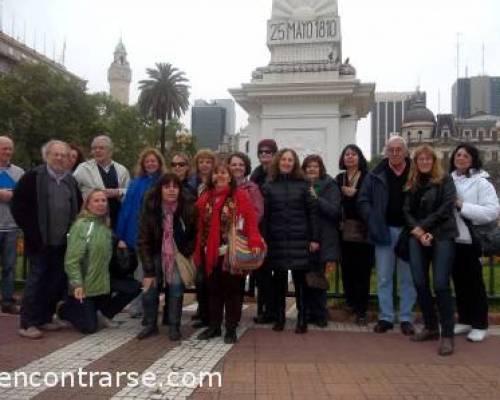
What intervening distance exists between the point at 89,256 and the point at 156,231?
0.78m

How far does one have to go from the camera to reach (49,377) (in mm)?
4145

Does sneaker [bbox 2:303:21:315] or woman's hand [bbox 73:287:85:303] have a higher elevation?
woman's hand [bbox 73:287:85:303]

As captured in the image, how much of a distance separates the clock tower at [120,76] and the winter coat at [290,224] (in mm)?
125554

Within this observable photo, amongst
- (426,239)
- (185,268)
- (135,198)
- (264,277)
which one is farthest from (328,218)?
(135,198)

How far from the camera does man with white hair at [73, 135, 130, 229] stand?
6.49m

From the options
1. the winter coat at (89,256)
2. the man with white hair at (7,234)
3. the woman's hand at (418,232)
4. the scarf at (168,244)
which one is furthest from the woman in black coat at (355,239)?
the man with white hair at (7,234)

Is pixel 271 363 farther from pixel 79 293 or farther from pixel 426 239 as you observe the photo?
pixel 79 293

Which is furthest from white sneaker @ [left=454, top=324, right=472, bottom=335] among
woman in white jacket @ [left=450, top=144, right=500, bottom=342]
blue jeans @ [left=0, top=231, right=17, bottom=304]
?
blue jeans @ [left=0, top=231, right=17, bottom=304]

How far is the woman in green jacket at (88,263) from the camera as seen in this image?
18.5ft

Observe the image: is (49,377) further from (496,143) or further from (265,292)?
(496,143)

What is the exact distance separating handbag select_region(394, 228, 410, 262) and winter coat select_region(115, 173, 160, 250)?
2749 millimetres

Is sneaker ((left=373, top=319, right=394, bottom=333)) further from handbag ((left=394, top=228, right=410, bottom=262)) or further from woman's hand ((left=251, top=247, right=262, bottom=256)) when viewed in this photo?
woman's hand ((left=251, top=247, right=262, bottom=256))

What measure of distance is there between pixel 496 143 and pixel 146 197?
11292 centimetres

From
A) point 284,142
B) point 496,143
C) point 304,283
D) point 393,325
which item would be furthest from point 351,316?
point 496,143
